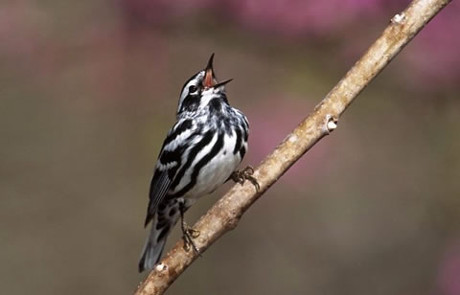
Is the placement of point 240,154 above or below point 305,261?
below

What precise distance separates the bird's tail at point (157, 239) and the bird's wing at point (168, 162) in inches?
6.8

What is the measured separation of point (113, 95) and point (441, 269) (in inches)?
93.8

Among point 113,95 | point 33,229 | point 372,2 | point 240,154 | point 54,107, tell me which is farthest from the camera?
point 54,107

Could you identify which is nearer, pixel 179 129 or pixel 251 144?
pixel 179 129

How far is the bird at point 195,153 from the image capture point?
3.68m

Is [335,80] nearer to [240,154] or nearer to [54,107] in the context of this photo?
[240,154]

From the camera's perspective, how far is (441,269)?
5.43 meters

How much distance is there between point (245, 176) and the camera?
299 centimetres

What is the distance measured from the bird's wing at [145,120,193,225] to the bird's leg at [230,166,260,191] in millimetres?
383

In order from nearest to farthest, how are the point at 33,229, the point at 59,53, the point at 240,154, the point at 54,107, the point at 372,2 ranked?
the point at 240,154
the point at 372,2
the point at 59,53
the point at 33,229
the point at 54,107

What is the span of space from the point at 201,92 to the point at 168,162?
32 cm

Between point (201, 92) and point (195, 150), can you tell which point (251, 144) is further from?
point (195, 150)

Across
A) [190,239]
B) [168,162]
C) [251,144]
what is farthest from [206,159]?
[251,144]

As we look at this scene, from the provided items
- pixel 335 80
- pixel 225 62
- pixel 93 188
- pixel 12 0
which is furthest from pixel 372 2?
pixel 93 188
